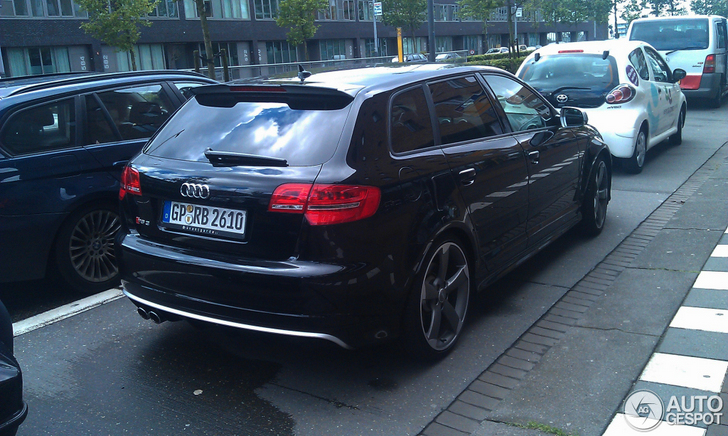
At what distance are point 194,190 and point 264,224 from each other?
491mm

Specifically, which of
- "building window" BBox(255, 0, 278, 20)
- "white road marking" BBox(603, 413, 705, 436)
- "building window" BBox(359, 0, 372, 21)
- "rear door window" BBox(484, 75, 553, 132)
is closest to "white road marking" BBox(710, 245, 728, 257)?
"rear door window" BBox(484, 75, 553, 132)

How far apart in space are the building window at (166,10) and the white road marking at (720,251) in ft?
155

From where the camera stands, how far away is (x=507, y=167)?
4.86 metres

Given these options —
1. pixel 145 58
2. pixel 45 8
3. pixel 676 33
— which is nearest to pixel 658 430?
pixel 676 33

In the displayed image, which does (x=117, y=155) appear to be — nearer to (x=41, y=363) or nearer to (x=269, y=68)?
(x=41, y=363)

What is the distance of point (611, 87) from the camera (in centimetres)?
963

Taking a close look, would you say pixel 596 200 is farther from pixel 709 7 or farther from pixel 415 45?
pixel 709 7

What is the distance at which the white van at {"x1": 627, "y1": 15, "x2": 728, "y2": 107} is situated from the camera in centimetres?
1647

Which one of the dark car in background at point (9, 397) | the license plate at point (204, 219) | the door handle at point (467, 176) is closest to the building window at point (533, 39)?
the door handle at point (467, 176)

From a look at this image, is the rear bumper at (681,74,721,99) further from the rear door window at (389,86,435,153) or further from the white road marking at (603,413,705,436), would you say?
the white road marking at (603,413,705,436)

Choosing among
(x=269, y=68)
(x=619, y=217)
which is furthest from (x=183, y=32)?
(x=619, y=217)

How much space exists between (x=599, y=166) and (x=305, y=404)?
419 centimetres

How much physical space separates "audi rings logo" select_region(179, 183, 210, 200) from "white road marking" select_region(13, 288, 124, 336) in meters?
1.97

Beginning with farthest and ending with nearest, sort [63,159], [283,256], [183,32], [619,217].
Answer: [183,32] → [619,217] → [63,159] → [283,256]
